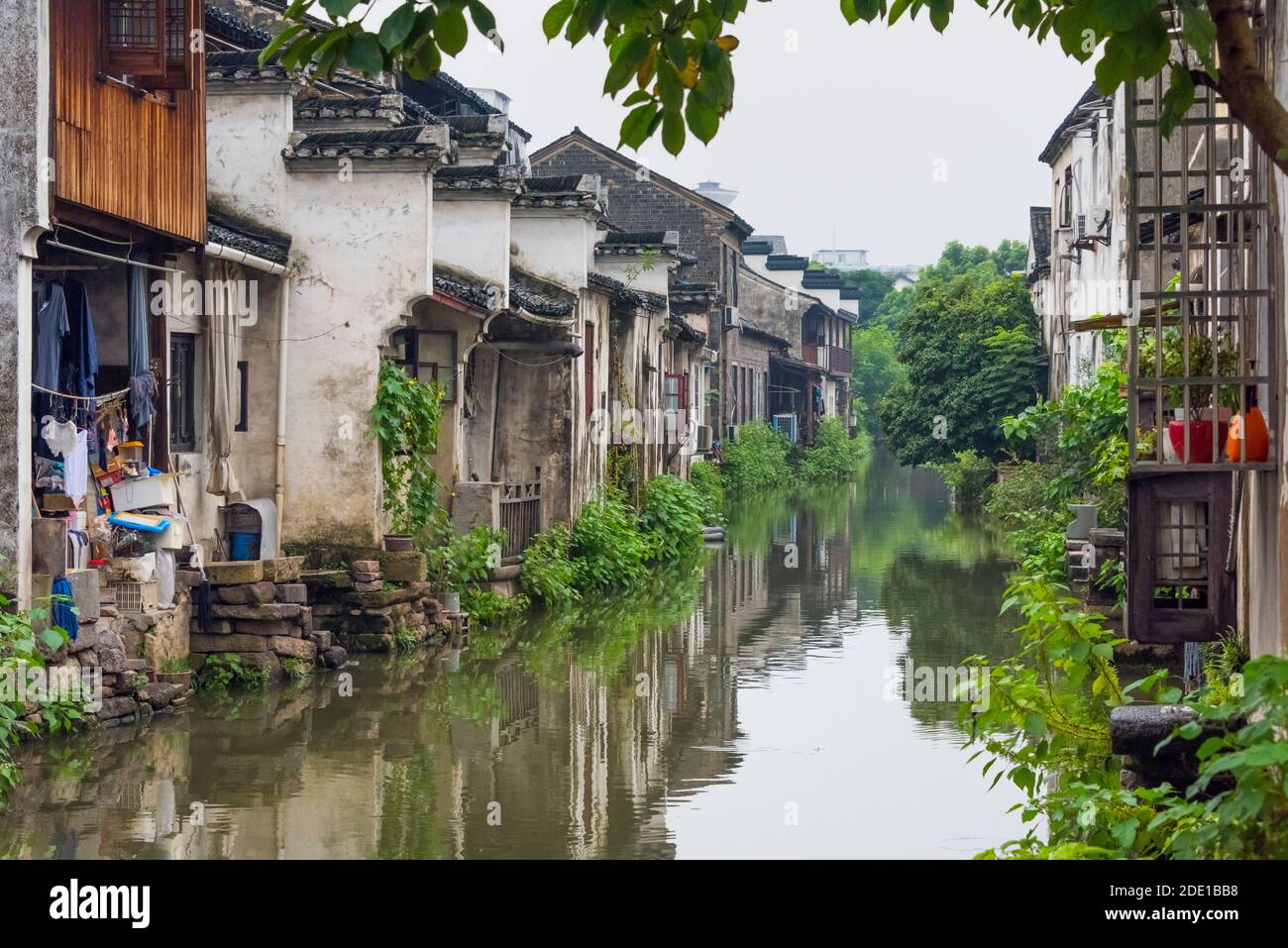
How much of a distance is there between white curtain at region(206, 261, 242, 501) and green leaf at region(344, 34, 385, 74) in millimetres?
11238

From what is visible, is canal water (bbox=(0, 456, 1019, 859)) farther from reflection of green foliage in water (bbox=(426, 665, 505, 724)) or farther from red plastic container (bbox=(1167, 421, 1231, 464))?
red plastic container (bbox=(1167, 421, 1231, 464))

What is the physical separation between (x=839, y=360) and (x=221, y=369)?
5949 centimetres

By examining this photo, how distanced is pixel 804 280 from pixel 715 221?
2996 centimetres

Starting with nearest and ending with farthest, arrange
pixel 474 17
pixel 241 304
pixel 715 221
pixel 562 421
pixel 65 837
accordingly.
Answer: pixel 474 17, pixel 65 837, pixel 241 304, pixel 562 421, pixel 715 221

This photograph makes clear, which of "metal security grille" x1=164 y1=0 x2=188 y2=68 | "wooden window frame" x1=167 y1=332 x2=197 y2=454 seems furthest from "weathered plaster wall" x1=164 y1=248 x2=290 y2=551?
"metal security grille" x1=164 y1=0 x2=188 y2=68

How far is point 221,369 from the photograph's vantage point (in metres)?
15.9

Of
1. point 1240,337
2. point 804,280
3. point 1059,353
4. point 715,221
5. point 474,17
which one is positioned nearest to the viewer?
point 474,17

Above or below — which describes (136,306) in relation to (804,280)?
below

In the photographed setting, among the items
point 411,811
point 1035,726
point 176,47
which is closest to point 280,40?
point 1035,726

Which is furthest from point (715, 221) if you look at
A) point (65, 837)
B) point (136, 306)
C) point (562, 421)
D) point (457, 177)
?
point (65, 837)

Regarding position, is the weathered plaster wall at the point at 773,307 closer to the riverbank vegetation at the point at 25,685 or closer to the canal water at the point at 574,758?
the canal water at the point at 574,758

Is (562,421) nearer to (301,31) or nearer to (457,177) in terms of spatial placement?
(457,177)

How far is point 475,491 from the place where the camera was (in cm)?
2036

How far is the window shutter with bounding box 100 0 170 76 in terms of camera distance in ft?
42.9
